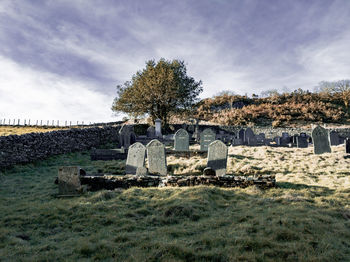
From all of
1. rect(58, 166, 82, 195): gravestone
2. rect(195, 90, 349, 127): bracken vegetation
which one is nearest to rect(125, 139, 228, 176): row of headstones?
rect(58, 166, 82, 195): gravestone

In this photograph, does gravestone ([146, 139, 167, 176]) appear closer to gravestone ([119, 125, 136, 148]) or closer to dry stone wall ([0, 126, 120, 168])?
Result: gravestone ([119, 125, 136, 148])

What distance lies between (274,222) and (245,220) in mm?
622

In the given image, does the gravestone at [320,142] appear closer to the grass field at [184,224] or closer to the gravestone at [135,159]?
the grass field at [184,224]

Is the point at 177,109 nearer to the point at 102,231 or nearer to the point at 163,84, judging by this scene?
the point at 163,84

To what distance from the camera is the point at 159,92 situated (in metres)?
29.4

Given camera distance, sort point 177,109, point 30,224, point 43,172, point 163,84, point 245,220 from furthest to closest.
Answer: point 177,109 < point 163,84 < point 43,172 < point 30,224 < point 245,220

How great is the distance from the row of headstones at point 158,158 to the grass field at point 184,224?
2.52 meters

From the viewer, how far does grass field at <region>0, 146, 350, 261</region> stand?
3.56 meters

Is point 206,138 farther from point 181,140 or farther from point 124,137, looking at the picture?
point 124,137

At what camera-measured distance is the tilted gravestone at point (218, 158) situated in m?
10.0

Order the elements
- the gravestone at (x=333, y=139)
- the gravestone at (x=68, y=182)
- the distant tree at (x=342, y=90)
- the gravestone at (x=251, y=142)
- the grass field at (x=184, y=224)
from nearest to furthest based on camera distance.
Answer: the grass field at (x=184, y=224), the gravestone at (x=68, y=182), the gravestone at (x=333, y=139), the gravestone at (x=251, y=142), the distant tree at (x=342, y=90)

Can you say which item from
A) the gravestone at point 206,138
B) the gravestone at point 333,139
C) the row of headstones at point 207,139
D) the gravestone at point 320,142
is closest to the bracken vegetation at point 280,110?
the row of headstones at point 207,139

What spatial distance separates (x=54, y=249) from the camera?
390 centimetres

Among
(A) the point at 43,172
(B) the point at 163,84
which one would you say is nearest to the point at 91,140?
(A) the point at 43,172
